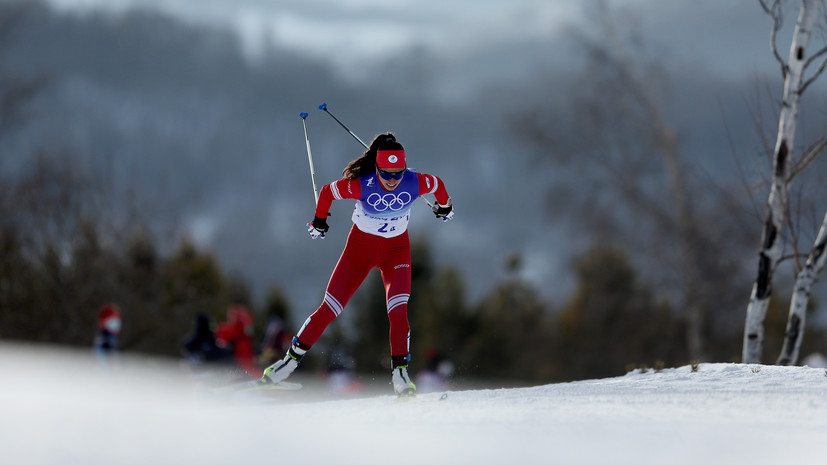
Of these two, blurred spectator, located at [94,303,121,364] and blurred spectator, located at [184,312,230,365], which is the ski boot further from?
blurred spectator, located at [94,303,121,364]

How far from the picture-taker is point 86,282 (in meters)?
21.2

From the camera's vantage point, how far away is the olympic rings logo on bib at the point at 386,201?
6.06m

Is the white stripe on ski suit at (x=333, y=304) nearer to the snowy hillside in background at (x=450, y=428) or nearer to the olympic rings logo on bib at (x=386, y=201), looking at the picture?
the olympic rings logo on bib at (x=386, y=201)

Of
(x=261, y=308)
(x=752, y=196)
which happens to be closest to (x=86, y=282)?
(x=261, y=308)

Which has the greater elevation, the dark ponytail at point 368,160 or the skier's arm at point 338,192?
the dark ponytail at point 368,160

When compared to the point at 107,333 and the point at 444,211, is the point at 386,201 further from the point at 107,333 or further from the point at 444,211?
the point at 107,333

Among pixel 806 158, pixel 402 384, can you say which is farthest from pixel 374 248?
pixel 806 158

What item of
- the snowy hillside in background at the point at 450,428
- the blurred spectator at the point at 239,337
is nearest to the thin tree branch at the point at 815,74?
the snowy hillside in background at the point at 450,428

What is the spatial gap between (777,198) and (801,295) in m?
1.08

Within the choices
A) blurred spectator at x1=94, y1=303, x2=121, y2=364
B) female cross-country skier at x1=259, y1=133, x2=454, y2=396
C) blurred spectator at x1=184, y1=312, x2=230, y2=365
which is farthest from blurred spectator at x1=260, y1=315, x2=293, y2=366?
female cross-country skier at x1=259, y1=133, x2=454, y2=396

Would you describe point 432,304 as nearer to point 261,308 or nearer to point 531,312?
point 531,312

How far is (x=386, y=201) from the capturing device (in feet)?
20.0

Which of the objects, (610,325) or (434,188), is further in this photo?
(610,325)

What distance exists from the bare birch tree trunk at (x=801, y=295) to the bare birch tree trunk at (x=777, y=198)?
0.27 m
